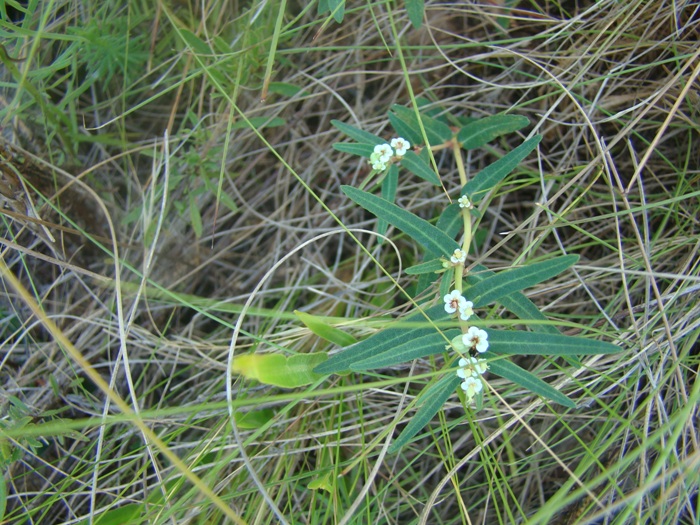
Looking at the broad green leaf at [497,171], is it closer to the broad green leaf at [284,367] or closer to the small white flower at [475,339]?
the small white flower at [475,339]

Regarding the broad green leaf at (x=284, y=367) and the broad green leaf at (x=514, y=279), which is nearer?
the broad green leaf at (x=514, y=279)

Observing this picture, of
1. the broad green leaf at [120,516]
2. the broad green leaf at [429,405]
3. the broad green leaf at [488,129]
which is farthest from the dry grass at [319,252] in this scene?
the broad green leaf at [429,405]

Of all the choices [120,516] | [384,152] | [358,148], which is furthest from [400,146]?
[120,516]

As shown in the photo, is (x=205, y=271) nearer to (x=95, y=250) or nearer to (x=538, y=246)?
(x=95, y=250)

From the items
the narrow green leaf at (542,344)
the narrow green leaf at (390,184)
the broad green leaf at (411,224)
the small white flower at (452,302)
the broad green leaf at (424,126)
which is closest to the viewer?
the narrow green leaf at (542,344)

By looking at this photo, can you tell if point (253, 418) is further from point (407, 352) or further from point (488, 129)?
point (488, 129)

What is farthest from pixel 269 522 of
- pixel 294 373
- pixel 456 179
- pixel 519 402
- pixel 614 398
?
pixel 456 179
